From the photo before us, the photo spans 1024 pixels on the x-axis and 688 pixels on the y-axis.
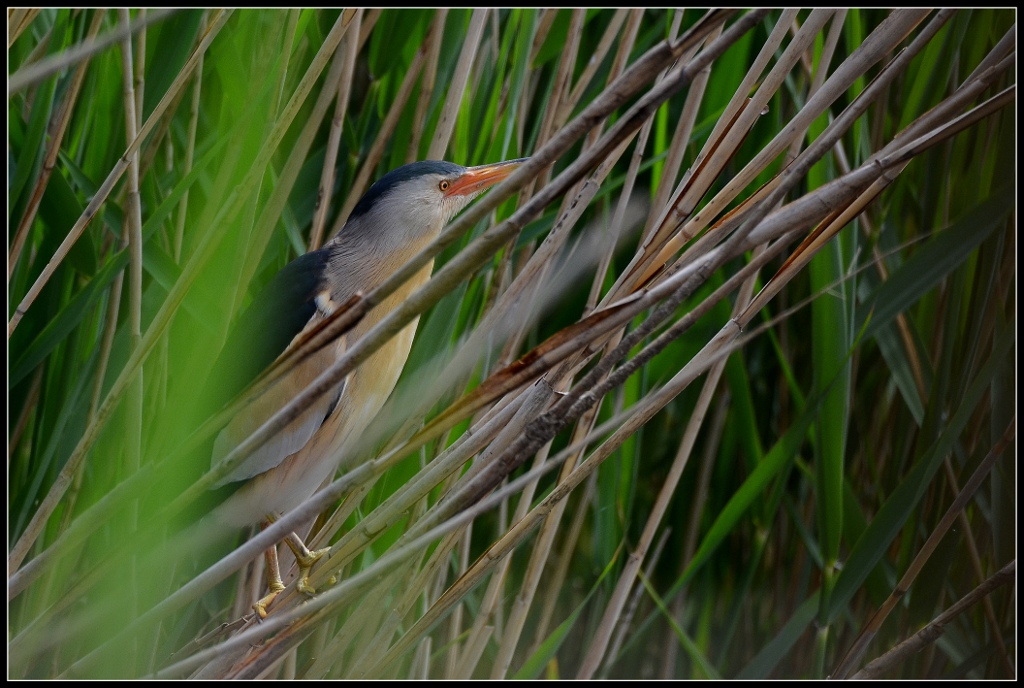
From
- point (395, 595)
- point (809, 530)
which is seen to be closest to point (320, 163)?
point (395, 595)

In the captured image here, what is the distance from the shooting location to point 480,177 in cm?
103

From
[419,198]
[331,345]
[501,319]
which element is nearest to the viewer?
[501,319]

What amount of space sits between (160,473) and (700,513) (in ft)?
3.01

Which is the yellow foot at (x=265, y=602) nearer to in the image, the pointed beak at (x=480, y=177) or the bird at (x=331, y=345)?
the bird at (x=331, y=345)

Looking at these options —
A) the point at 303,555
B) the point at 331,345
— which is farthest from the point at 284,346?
the point at 303,555

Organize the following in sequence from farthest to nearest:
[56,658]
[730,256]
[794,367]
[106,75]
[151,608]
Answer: [794,367], [106,75], [56,658], [151,608], [730,256]

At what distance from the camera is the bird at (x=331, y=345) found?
39.3 inches

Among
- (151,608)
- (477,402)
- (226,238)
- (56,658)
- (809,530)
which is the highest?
(226,238)

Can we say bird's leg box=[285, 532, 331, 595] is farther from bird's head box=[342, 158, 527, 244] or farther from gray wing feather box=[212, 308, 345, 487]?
bird's head box=[342, 158, 527, 244]

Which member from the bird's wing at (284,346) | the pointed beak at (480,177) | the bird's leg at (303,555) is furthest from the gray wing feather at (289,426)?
the pointed beak at (480,177)

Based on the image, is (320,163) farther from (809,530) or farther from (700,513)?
(809,530)

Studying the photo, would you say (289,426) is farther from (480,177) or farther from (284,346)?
(480,177)

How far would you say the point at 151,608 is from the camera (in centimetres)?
61

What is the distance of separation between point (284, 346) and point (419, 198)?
10.8 inches
